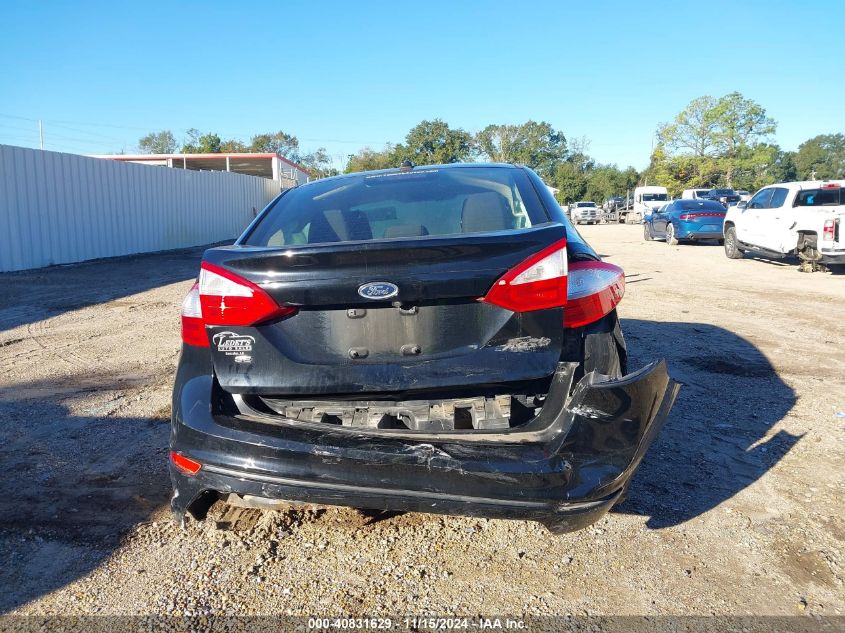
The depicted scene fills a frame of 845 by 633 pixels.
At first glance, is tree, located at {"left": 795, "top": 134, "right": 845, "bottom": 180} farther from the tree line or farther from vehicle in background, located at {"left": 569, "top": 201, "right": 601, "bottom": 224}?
vehicle in background, located at {"left": 569, "top": 201, "right": 601, "bottom": 224}

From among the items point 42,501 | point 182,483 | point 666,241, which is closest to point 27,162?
point 42,501

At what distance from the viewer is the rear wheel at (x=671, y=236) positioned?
2014 cm

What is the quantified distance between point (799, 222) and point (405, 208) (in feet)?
38.9

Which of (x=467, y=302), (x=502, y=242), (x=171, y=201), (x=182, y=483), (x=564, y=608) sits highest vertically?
(x=171, y=201)

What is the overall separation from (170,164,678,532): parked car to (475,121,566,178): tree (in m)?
86.0

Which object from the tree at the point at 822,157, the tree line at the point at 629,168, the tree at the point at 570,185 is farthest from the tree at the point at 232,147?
the tree at the point at 822,157

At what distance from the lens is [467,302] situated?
2.24 metres

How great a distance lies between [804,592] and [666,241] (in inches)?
820

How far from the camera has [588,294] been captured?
230 cm

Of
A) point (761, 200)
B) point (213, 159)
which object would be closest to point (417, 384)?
point (761, 200)

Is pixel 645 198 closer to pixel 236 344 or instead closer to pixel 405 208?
pixel 405 208

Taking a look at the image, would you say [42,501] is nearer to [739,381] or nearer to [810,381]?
[739,381]

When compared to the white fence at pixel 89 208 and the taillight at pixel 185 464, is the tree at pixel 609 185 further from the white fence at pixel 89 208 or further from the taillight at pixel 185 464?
the taillight at pixel 185 464

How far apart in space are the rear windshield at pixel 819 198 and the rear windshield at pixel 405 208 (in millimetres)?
11794
